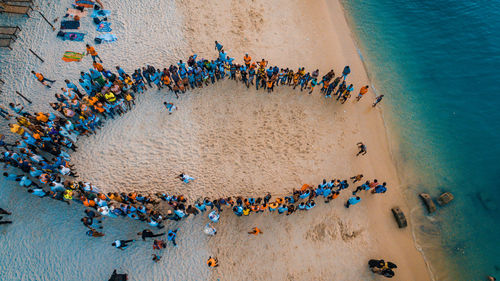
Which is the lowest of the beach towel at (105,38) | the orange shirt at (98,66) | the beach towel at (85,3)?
the orange shirt at (98,66)

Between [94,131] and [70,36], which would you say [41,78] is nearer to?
[70,36]

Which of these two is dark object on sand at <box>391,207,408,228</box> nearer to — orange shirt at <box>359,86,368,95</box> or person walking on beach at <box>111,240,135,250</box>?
orange shirt at <box>359,86,368,95</box>

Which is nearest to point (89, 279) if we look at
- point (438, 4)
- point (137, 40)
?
point (137, 40)

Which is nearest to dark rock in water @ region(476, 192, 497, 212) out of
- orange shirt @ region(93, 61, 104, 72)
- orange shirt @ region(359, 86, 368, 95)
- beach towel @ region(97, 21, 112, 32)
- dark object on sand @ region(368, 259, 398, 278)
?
dark object on sand @ region(368, 259, 398, 278)

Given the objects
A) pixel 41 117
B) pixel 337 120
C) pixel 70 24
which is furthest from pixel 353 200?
pixel 70 24

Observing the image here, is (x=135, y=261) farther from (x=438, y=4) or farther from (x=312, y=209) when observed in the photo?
(x=438, y=4)

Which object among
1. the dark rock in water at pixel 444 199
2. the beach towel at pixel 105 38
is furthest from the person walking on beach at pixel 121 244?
the dark rock in water at pixel 444 199

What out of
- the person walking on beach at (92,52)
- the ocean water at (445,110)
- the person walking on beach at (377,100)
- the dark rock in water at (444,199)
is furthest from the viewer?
the person walking on beach at (377,100)

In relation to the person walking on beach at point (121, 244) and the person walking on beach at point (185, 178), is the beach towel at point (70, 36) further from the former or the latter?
the person walking on beach at point (121, 244)
